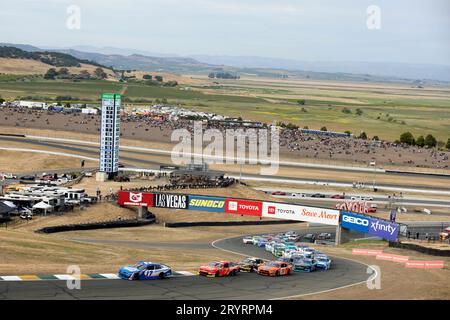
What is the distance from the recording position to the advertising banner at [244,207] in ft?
198

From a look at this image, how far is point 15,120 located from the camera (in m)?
141

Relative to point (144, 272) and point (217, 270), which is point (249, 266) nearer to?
point (217, 270)

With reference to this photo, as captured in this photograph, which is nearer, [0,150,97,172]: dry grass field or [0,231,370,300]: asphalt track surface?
[0,231,370,300]: asphalt track surface

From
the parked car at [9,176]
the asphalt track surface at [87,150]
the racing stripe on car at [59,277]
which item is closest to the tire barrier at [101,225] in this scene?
the racing stripe on car at [59,277]

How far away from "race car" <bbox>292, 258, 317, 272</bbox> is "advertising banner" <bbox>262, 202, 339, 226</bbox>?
18152 millimetres

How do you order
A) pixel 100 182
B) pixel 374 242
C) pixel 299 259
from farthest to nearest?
pixel 100 182
pixel 374 242
pixel 299 259

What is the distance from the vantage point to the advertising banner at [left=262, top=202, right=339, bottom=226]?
2258 inches

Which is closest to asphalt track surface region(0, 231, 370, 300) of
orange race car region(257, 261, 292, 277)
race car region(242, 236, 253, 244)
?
orange race car region(257, 261, 292, 277)

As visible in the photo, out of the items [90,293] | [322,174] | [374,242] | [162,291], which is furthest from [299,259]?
[322,174]

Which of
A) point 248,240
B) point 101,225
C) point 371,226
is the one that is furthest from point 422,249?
point 101,225

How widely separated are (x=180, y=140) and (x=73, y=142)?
2029cm

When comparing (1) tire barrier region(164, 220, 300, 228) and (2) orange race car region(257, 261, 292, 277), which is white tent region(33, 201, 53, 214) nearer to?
(1) tire barrier region(164, 220, 300, 228)

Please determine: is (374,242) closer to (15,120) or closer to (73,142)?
(73,142)

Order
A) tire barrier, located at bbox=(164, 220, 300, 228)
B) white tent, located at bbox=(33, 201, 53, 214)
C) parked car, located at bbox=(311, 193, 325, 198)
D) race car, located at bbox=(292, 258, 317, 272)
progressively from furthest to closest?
parked car, located at bbox=(311, 193, 325, 198), tire barrier, located at bbox=(164, 220, 300, 228), white tent, located at bbox=(33, 201, 53, 214), race car, located at bbox=(292, 258, 317, 272)
